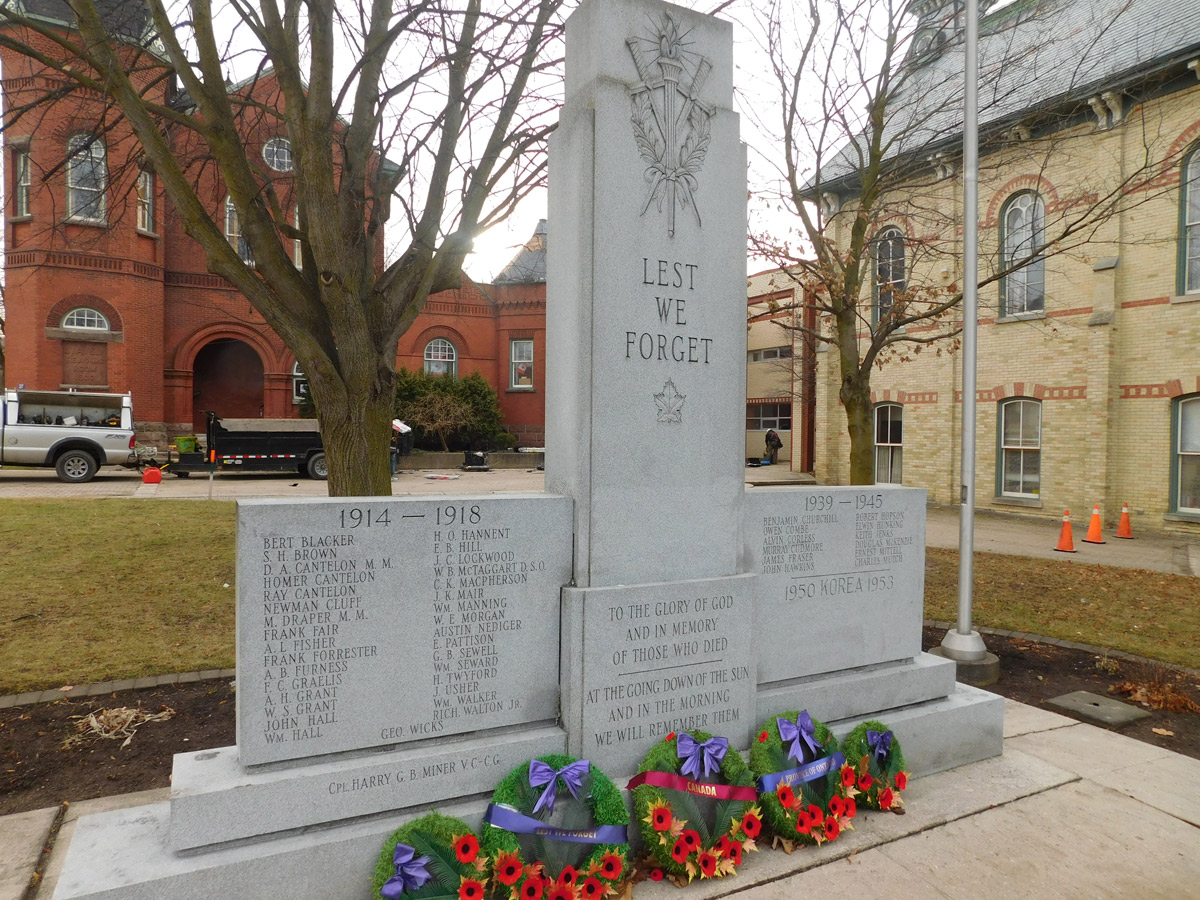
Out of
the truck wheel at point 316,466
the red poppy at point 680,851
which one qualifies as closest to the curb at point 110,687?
the red poppy at point 680,851

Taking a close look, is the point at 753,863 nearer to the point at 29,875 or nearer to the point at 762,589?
the point at 762,589

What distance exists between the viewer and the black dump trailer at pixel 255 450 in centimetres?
2134

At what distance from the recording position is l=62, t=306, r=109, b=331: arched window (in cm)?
2420

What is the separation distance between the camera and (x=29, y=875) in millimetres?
3029

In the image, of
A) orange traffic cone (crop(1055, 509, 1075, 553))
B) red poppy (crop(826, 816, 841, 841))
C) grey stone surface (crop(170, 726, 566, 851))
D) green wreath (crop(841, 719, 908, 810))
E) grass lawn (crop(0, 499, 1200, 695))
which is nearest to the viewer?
grey stone surface (crop(170, 726, 566, 851))

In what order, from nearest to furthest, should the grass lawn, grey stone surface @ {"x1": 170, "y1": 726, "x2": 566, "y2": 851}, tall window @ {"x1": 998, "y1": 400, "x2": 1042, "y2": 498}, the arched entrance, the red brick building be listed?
grey stone surface @ {"x1": 170, "y1": 726, "x2": 566, "y2": 851}
the grass lawn
tall window @ {"x1": 998, "y1": 400, "x2": 1042, "y2": 498}
the red brick building
the arched entrance

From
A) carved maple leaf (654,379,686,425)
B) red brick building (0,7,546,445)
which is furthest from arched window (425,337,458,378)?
carved maple leaf (654,379,686,425)

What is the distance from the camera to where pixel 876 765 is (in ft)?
12.0

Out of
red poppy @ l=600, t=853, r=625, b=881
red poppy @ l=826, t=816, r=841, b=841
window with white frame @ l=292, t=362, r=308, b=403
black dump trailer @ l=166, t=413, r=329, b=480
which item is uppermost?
window with white frame @ l=292, t=362, r=308, b=403

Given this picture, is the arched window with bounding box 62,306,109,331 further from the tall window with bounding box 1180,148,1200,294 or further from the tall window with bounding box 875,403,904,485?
the tall window with bounding box 1180,148,1200,294

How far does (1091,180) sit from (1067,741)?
47.9ft

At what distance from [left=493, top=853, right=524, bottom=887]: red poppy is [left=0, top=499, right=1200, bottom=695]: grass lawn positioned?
4126 mm

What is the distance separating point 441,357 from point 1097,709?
107 ft

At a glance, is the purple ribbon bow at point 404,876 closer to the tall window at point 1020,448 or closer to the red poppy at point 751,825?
the red poppy at point 751,825
